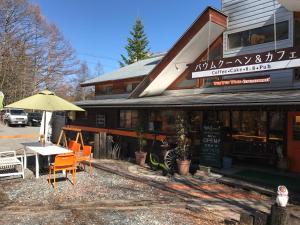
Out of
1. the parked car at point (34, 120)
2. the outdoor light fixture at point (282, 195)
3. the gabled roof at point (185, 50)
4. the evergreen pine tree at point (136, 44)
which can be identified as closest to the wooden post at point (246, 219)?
the outdoor light fixture at point (282, 195)

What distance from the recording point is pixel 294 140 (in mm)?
10820

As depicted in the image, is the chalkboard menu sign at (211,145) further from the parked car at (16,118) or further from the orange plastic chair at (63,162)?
the parked car at (16,118)

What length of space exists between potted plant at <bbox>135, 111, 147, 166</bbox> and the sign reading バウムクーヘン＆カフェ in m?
3.19

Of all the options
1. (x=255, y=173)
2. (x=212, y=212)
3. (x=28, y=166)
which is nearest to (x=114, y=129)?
(x=28, y=166)

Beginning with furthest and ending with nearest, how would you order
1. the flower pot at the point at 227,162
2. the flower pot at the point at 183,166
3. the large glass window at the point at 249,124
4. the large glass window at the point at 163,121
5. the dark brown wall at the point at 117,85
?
the dark brown wall at the point at 117,85, the large glass window at the point at 163,121, the large glass window at the point at 249,124, the flower pot at the point at 227,162, the flower pot at the point at 183,166

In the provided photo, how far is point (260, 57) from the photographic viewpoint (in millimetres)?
10508

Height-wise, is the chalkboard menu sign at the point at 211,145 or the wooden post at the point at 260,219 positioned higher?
the chalkboard menu sign at the point at 211,145

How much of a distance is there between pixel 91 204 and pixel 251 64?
7.08 m

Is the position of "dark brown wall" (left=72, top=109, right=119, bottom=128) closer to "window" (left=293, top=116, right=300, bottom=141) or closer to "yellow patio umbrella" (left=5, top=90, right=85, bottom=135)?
"yellow patio umbrella" (left=5, top=90, right=85, bottom=135)

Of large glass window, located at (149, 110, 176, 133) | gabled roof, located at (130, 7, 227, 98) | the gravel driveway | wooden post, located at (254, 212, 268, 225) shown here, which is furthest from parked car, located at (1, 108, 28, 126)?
wooden post, located at (254, 212, 268, 225)

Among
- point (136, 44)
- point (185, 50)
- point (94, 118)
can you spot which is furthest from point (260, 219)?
point (136, 44)

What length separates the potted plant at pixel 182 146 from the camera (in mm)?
11188

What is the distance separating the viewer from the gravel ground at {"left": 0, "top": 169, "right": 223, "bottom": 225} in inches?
262

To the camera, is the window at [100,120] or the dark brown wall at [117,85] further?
the dark brown wall at [117,85]
